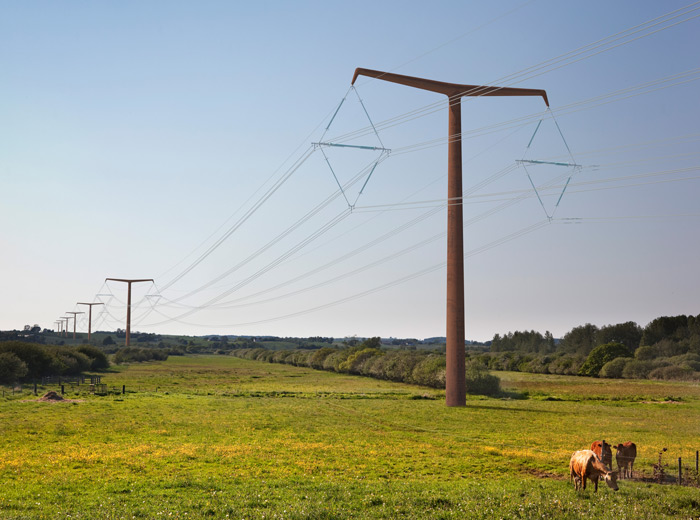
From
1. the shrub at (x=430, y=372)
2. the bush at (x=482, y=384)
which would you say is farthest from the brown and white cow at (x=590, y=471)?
the shrub at (x=430, y=372)

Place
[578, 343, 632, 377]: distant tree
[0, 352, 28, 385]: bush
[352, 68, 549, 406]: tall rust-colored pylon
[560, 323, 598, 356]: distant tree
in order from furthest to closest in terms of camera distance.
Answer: [560, 323, 598, 356]: distant tree → [578, 343, 632, 377]: distant tree → [0, 352, 28, 385]: bush → [352, 68, 549, 406]: tall rust-colored pylon

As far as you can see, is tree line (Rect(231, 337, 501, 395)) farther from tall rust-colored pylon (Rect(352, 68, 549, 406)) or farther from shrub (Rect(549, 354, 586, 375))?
shrub (Rect(549, 354, 586, 375))

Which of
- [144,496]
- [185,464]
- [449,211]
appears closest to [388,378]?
[449,211]

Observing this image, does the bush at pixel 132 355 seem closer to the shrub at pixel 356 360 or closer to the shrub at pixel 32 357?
the shrub at pixel 356 360

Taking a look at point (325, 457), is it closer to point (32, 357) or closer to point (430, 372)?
point (430, 372)

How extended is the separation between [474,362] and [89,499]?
7033 cm

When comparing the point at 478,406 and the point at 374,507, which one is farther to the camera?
the point at 478,406

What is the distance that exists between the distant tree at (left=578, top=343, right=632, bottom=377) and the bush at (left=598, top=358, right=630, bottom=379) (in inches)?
160

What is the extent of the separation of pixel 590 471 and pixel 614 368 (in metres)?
105

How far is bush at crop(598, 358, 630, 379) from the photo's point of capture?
117812mm

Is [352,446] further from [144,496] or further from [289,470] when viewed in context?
[144,496]

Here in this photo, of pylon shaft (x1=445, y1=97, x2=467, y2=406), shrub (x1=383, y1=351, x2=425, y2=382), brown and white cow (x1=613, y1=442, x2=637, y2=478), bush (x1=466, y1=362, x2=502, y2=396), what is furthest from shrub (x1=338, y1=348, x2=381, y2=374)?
brown and white cow (x1=613, y1=442, x2=637, y2=478)

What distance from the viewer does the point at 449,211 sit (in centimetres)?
6406

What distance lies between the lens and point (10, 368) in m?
84.8
